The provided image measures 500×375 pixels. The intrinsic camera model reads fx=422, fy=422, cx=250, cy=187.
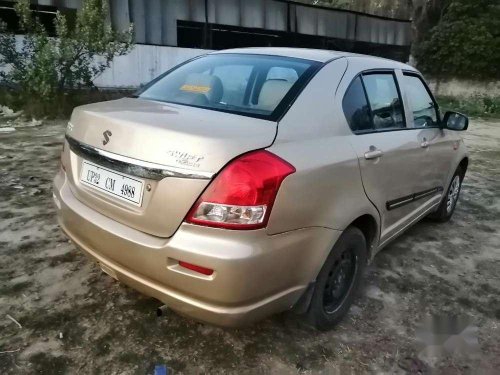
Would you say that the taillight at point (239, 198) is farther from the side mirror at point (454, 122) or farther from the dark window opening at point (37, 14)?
the dark window opening at point (37, 14)

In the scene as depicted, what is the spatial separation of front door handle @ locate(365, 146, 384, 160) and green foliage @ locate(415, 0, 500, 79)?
1934 centimetres

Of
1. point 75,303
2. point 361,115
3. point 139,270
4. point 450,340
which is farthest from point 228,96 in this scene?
point 450,340

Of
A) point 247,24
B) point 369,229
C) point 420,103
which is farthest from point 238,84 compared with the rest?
point 247,24

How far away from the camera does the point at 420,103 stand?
3.28 metres

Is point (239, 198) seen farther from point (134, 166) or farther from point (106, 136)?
point (106, 136)

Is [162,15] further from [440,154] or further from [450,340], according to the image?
[450,340]

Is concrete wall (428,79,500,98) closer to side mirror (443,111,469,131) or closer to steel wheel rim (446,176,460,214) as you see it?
steel wheel rim (446,176,460,214)

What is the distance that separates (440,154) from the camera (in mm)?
3402

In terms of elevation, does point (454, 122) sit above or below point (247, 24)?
below

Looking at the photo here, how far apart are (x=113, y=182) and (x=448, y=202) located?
10.7 ft

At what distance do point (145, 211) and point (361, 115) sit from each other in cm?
134

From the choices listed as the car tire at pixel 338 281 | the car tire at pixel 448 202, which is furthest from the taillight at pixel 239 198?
the car tire at pixel 448 202

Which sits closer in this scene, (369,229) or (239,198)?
(239,198)

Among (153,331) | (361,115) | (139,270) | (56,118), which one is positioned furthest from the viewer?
(56,118)
